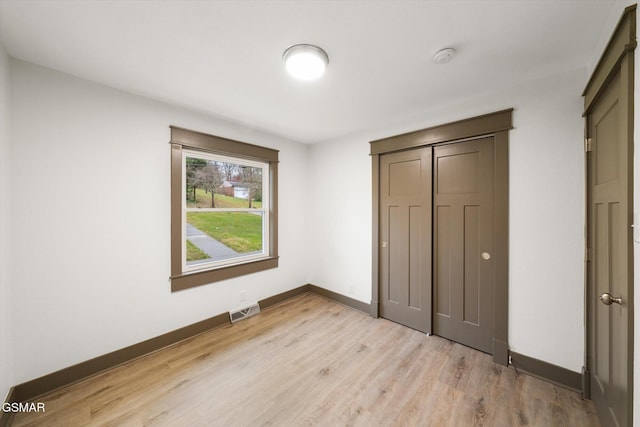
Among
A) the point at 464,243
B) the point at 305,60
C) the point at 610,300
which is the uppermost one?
the point at 305,60

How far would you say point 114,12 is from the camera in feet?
4.35

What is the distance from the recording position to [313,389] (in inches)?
73.6

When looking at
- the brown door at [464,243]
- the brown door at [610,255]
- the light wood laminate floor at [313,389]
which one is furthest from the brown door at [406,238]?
the brown door at [610,255]

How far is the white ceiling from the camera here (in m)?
1.30

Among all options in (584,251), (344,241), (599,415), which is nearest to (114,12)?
(344,241)

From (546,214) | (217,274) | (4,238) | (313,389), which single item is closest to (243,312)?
(217,274)

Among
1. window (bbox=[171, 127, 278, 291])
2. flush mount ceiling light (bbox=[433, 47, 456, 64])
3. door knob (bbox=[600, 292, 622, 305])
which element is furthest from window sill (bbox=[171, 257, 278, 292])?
door knob (bbox=[600, 292, 622, 305])

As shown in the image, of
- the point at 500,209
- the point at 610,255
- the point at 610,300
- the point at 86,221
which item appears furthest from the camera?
the point at 500,209

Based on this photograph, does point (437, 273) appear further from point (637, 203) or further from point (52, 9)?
point (52, 9)

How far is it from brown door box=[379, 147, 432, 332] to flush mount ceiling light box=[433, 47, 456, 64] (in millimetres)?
1084

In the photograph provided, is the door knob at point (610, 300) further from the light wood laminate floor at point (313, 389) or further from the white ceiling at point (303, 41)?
the white ceiling at point (303, 41)

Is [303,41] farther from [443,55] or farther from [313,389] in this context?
[313,389]

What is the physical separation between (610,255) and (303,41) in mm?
2249

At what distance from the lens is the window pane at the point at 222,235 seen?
281 cm
